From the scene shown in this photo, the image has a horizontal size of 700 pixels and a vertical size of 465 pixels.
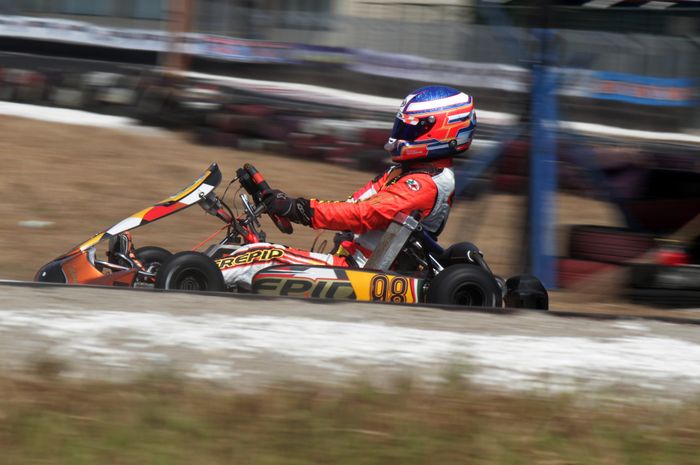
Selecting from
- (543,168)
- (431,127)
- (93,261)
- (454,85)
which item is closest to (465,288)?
(431,127)

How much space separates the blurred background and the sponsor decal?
1917mm

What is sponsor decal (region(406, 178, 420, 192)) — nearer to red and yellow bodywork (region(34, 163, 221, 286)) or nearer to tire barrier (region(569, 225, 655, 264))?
red and yellow bodywork (region(34, 163, 221, 286))

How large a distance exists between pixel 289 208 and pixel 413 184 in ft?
2.03

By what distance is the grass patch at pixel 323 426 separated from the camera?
2.93 m

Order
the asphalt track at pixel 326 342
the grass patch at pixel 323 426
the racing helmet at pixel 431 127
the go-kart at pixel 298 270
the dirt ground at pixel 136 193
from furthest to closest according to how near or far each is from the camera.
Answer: the dirt ground at pixel 136 193
the racing helmet at pixel 431 127
the go-kart at pixel 298 270
the asphalt track at pixel 326 342
the grass patch at pixel 323 426

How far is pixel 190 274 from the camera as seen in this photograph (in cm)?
477

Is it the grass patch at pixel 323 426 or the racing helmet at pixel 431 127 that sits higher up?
the racing helmet at pixel 431 127

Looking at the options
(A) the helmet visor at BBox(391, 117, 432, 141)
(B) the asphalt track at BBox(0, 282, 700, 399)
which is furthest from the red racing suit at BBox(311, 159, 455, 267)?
(B) the asphalt track at BBox(0, 282, 700, 399)

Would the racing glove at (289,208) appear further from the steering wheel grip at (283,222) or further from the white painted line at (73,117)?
the white painted line at (73,117)

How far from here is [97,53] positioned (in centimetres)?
1395

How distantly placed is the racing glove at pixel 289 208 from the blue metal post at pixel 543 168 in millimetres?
2363

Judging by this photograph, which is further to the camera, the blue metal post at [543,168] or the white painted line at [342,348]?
the blue metal post at [543,168]

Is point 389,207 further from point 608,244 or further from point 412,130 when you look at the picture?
point 608,244

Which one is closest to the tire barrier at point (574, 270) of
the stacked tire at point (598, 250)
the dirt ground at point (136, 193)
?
the stacked tire at point (598, 250)
